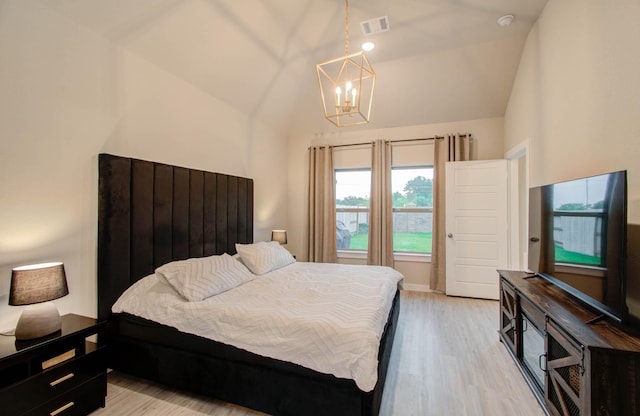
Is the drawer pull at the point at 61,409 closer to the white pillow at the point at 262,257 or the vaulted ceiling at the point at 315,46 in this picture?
the white pillow at the point at 262,257

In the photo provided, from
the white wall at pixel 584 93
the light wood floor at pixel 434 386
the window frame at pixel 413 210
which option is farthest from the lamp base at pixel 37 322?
the window frame at pixel 413 210

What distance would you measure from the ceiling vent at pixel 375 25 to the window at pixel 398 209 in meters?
2.09

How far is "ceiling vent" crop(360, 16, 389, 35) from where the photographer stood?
312 cm

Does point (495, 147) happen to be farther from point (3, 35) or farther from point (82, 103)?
point (3, 35)

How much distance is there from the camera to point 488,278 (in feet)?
13.2

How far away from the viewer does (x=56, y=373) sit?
5.40ft

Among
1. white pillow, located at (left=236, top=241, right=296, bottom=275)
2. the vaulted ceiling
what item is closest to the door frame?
the vaulted ceiling

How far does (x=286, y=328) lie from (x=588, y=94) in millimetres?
2788

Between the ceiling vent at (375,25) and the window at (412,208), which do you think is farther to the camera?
the window at (412,208)

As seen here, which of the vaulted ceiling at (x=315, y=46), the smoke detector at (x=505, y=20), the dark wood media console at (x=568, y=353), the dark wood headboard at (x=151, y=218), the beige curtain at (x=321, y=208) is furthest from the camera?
the beige curtain at (x=321, y=208)

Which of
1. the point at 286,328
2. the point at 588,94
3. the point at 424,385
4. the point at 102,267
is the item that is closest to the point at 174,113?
the point at 102,267

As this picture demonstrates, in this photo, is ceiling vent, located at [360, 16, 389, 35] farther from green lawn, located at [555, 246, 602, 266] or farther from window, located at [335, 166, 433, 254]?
green lawn, located at [555, 246, 602, 266]

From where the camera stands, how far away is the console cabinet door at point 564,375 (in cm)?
137

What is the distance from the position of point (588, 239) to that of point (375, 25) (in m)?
2.91
